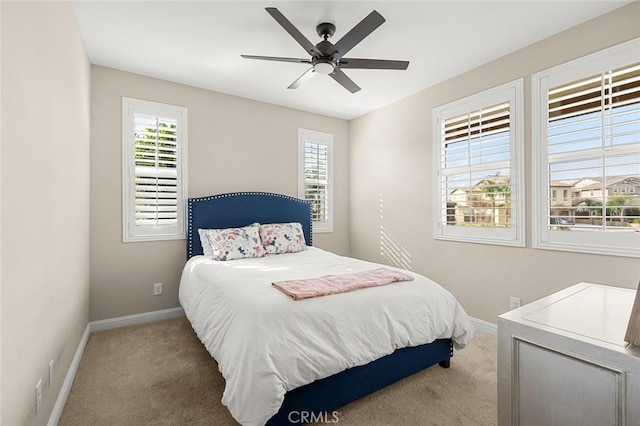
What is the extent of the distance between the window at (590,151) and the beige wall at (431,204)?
0.09m

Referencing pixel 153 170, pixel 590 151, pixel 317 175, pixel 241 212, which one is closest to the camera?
pixel 590 151

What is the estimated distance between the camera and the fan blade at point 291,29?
196 cm

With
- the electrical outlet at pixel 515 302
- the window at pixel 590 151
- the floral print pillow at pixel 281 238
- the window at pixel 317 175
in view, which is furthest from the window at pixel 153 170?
the window at pixel 590 151

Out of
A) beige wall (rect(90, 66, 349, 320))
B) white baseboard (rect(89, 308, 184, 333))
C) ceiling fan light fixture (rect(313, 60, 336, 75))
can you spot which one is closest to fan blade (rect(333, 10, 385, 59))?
ceiling fan light fixture (rect(313, 60, 336, 75))

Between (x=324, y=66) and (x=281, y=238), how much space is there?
202 cm

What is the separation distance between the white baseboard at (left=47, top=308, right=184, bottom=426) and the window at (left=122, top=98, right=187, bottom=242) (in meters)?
0.84

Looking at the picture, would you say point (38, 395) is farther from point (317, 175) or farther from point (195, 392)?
point (317, 175)

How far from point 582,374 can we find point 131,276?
145 inches

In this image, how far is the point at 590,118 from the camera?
2436mm

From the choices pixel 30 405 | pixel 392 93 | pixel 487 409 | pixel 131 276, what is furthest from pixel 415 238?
pixel 30 405

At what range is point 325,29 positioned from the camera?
7.93 feet

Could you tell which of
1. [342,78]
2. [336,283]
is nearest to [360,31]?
[342,78]

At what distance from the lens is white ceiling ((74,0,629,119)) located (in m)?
2.26

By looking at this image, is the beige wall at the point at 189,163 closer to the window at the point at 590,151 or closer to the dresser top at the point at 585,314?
the window at the point at 590,151
